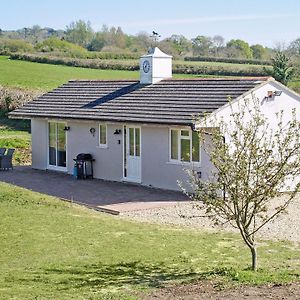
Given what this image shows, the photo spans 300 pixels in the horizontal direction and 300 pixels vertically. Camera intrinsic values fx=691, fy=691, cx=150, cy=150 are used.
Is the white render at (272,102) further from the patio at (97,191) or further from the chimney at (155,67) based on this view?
the chimney at (155,67)

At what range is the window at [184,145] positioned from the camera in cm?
2412

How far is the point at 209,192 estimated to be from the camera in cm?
1251

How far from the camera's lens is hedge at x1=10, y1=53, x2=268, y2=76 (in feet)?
189

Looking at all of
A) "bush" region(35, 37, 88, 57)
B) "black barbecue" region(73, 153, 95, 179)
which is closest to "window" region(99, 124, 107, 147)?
"black barbecue" region(73, 153, 95, 179)

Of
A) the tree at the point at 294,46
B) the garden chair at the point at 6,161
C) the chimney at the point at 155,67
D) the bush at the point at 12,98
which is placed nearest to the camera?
the chimney at the point at 155,67

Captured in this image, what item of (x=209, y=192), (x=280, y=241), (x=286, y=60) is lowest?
(x=280, y=241)

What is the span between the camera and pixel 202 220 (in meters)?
19.6

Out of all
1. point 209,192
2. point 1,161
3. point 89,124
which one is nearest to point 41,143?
point 1,161

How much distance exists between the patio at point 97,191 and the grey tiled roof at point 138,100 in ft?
8.34

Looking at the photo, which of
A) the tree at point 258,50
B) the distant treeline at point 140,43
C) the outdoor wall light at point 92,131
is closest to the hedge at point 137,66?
the distant treeline at point 140,43

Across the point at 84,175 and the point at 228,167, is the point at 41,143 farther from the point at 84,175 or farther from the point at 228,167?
the point at 228,167

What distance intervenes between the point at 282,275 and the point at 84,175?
17.0 m

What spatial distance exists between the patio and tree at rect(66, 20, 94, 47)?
90.5 meters

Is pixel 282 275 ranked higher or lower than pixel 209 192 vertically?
lower
